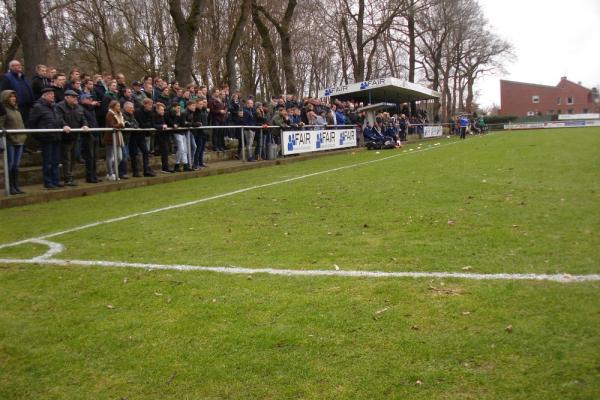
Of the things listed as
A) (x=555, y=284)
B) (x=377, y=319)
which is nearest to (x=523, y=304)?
(x=555, y=284)

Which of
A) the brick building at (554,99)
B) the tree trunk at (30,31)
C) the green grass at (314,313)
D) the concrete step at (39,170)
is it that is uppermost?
the brick building at (554,99)

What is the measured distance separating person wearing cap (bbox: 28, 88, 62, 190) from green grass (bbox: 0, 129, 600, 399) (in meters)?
4.28

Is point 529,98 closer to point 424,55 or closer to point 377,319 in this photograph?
point 424,55

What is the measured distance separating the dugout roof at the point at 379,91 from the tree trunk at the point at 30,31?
20495 mm

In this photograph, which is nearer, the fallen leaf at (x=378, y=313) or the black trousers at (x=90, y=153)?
the fallen leaf at (x=378, y=313)

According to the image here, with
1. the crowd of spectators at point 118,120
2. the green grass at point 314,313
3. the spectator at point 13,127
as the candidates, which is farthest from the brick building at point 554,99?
the green grass at point 314,313

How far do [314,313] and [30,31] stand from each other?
15.8 metres

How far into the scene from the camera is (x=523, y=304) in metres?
3.80

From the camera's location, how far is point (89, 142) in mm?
12422

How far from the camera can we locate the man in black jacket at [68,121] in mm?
11734

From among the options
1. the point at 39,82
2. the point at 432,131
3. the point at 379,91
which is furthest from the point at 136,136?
the point at 432,131

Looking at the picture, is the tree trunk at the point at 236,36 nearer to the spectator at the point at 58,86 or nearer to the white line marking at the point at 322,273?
the spectator at the point at 58,86

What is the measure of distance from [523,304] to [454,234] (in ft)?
7.63

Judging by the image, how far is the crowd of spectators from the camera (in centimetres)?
1136
